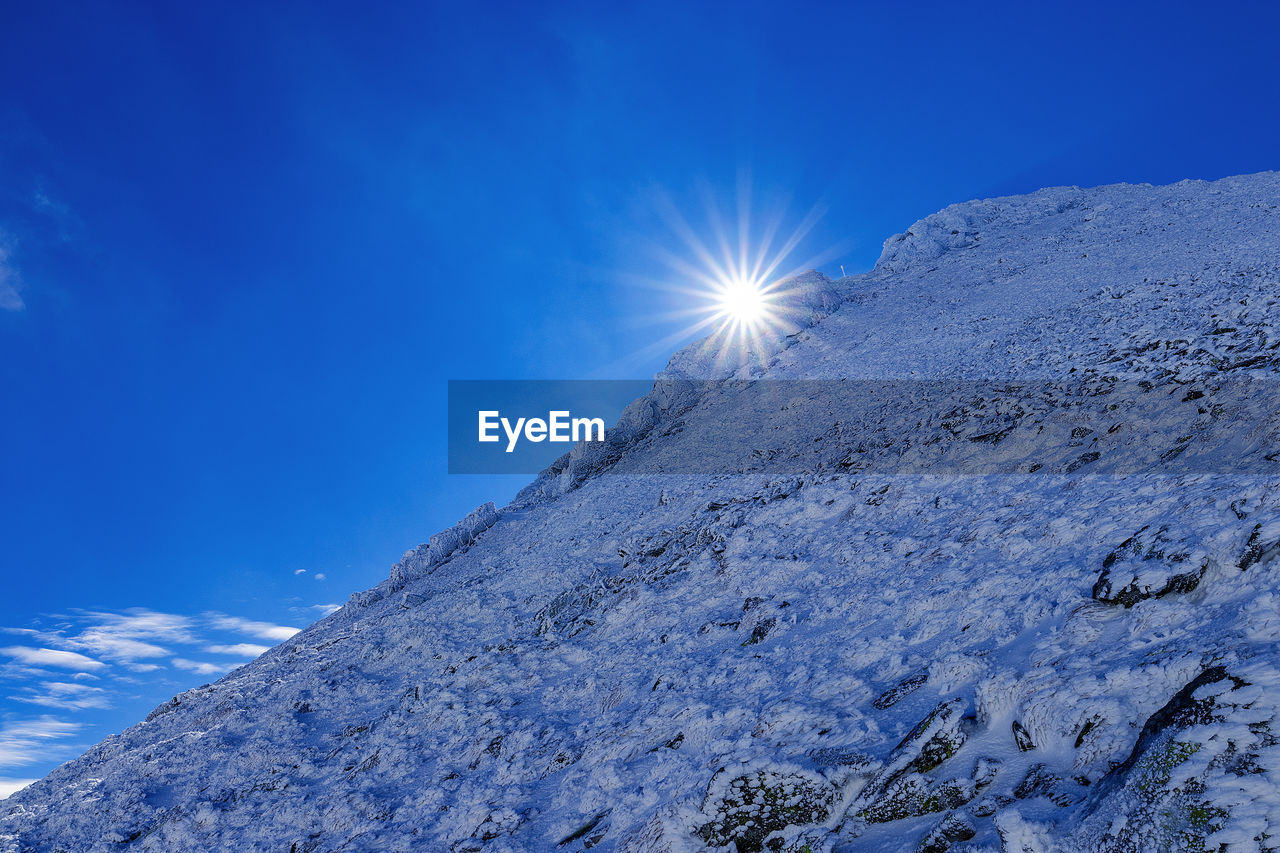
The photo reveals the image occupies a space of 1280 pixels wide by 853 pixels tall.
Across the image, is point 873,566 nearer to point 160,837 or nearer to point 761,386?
point 160,837

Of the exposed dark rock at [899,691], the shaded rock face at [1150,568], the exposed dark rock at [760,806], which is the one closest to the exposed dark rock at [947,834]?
the exposed dark rock at [760,806]

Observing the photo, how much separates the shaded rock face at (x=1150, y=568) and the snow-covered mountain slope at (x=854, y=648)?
6 centimetres

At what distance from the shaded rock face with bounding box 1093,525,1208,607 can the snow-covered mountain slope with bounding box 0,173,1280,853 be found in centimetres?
6

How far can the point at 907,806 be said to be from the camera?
7.12 metres

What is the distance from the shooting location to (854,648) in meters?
11.4

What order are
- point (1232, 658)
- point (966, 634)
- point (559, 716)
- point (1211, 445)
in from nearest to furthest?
point (1232, 658) → point (966, 634) → point (1211, 445) → point (559, 716)

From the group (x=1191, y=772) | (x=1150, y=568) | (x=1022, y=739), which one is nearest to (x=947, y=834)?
(x=1022, y=739)

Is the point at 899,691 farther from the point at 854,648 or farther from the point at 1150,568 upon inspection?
the point at 1150,568

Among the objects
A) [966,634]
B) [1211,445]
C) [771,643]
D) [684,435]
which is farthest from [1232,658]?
[684,435]

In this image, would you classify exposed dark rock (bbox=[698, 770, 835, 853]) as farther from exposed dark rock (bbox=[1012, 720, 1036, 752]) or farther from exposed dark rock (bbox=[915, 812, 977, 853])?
exposed dark rock (bbox=[1012, 720, 1036, 752])

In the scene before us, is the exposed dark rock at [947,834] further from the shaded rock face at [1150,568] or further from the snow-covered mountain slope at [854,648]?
the shaded rock face at [1150,568]

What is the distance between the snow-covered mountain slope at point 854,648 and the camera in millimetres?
6684

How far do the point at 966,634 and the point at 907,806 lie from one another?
3992 millimetres

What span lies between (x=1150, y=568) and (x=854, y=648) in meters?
4.37
